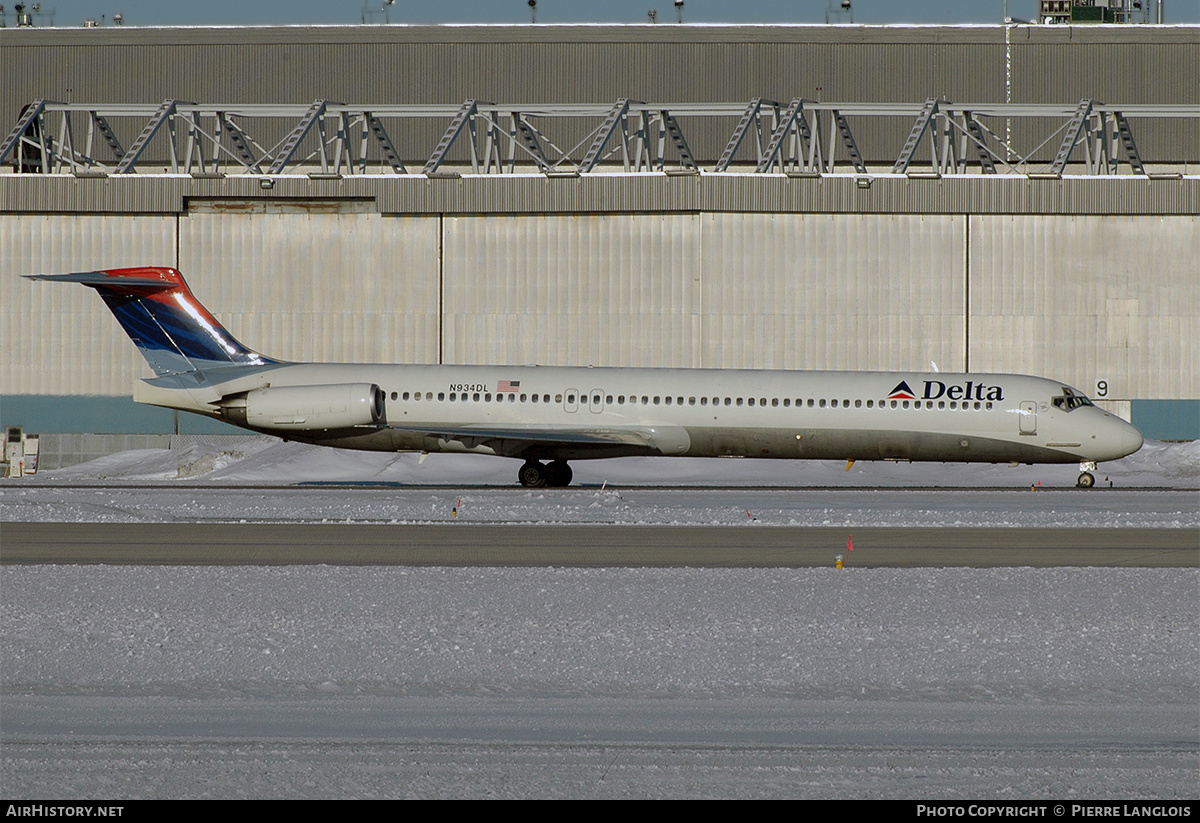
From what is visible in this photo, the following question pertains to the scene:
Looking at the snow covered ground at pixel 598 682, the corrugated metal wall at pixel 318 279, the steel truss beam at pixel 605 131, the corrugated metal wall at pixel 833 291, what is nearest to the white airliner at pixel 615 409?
the corrugated metal wall at pixel 833 291

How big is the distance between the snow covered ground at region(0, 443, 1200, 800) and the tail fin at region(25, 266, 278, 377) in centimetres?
1672

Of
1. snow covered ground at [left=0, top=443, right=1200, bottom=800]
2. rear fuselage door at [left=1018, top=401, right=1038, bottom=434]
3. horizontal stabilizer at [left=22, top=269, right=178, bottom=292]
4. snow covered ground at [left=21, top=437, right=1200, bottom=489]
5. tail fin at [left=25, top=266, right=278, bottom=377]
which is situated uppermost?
horizontal stabilizer at [left=22, top=269, right=178, bottom=292]

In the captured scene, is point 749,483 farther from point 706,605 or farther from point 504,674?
point 504,674

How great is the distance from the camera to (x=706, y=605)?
43.6 feet

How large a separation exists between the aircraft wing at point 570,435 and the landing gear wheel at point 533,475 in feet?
4.00

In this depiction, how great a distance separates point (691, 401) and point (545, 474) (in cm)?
408

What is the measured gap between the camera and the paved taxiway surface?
17109mm

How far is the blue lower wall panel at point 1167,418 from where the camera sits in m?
38.8

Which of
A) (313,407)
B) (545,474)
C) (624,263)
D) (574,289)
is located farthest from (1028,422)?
(313,407)

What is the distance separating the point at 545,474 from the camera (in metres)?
31.5

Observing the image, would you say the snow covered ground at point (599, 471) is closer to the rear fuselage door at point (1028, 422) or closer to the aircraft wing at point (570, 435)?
the aircraft wing at point (570, 435)

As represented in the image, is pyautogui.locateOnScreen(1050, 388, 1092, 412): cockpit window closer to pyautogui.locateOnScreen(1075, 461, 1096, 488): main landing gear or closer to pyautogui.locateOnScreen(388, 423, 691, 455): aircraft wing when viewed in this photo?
pyautogui.locateOnScreen(1075, 461, 1096, 488): main landing gear

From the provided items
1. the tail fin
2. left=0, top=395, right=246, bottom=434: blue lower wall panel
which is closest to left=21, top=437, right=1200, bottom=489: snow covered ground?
left=0, top=395, right=246, bottom=434: blue lower wall panel

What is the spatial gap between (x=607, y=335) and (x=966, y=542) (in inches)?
828
